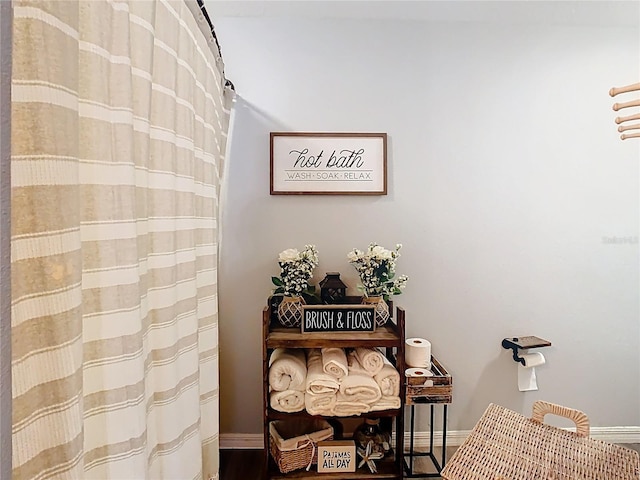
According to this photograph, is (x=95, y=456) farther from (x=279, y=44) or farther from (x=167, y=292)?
(x=279, y=44)

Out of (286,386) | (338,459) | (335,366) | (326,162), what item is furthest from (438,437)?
(326,162)

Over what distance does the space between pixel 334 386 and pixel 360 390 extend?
0.11 m

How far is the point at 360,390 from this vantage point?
174 cm

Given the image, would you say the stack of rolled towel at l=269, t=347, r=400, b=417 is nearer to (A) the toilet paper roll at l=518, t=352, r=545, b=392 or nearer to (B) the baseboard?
(B) the baseboard

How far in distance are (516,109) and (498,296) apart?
3.30 ft

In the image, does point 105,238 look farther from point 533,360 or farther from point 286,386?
point 533,360

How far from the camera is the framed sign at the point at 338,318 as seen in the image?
1853mm

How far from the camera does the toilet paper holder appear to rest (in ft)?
7.17

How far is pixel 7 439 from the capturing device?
65cm

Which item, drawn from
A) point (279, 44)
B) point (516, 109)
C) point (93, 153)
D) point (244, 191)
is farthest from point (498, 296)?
point (93, 153)

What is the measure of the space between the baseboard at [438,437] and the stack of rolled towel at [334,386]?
649 millimetres

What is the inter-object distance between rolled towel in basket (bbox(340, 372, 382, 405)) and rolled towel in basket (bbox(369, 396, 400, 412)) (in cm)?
4

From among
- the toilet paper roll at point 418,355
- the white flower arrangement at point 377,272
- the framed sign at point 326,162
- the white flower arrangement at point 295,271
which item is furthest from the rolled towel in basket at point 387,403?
the framed sign at point 326,162

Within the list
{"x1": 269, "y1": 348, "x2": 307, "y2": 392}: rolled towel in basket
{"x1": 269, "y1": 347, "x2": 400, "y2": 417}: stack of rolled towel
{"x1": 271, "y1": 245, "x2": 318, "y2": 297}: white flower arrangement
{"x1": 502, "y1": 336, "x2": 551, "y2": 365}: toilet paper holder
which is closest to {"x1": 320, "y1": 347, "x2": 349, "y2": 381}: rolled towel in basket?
{"x1": 269, "y1": 347, "x2": 400, "y2": 417}: stack of rolled towel
